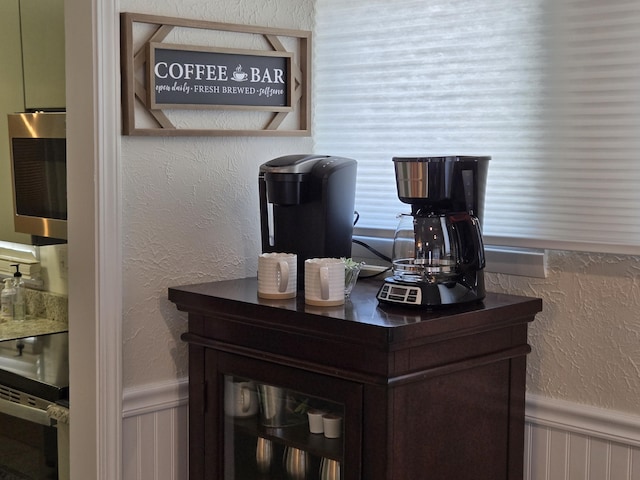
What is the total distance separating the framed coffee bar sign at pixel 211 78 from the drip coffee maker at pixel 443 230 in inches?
23.6

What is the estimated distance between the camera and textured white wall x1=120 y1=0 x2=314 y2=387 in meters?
2.31

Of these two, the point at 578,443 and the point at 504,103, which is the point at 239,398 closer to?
the point at 578,443

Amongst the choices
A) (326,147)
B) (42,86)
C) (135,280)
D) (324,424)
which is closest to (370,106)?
(326,147)

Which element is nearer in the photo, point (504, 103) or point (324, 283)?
point (324, 283)

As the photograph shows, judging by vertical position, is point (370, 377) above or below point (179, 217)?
below

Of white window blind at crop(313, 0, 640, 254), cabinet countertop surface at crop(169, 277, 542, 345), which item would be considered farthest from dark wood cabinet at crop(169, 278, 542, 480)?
white window blind at crop(313, 0, 640, 254)

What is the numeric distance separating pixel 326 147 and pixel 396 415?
Answer: 1.06m

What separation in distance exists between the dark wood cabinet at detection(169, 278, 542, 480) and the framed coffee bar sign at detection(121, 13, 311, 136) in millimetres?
453

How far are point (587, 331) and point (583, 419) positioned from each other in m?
0.21

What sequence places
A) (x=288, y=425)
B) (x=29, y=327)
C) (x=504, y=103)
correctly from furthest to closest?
(x=29, y=327), (x=504, y=103), (x=288, y=425)

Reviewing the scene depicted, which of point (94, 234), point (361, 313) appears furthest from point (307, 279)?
point (94, 234)

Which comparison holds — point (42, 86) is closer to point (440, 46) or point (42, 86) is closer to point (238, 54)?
point (238, 54)

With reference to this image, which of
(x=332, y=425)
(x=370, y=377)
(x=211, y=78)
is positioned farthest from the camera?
(x=211, y=78)

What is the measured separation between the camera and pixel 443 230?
2010 millimetres
